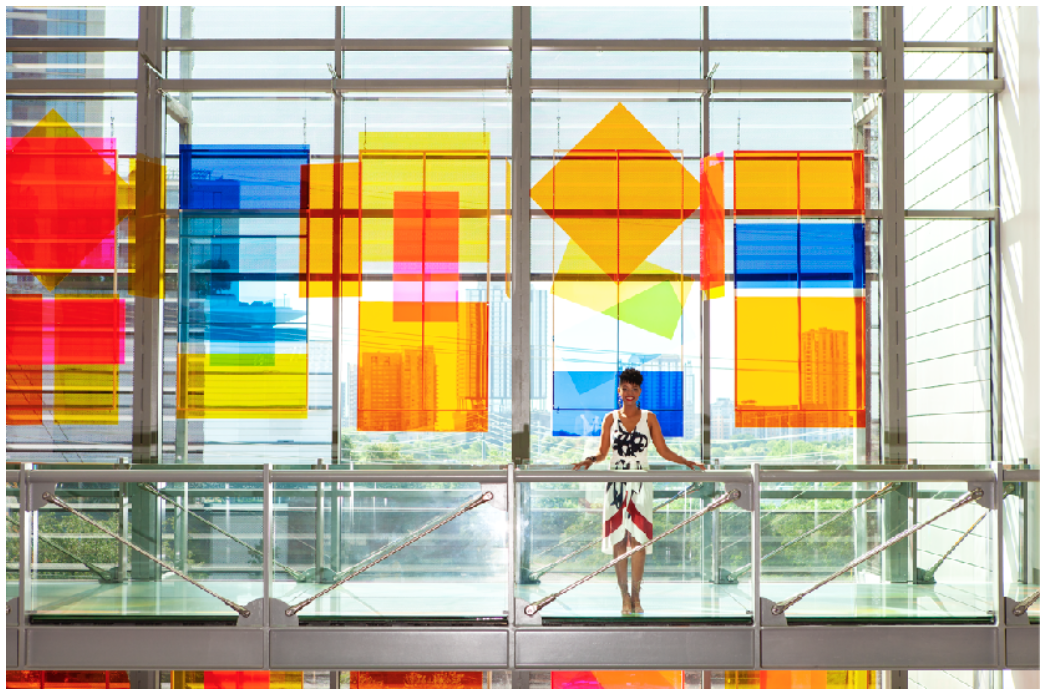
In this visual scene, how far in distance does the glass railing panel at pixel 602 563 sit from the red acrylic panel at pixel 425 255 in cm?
210

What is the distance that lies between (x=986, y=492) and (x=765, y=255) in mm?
2514

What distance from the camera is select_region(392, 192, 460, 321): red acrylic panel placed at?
21.0ft

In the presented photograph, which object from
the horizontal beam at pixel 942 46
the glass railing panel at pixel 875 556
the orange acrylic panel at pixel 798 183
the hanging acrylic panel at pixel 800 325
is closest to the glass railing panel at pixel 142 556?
the glass railing panel at pixel 875 556

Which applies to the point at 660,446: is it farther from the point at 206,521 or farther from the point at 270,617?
the point at 206,521

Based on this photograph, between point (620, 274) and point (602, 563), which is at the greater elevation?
point (620, 274)

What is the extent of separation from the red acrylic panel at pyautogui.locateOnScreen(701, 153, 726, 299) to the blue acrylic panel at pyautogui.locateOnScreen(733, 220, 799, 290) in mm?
118

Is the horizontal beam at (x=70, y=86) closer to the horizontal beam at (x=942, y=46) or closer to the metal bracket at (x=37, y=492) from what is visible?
the metal bracket at (x=37, y=492)

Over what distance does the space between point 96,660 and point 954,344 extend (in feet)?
Result: 20.2

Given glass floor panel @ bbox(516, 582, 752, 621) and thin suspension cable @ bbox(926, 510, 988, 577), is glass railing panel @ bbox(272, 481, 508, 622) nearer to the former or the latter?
glass floor panel @ bbox(516, 582, 752, 621)

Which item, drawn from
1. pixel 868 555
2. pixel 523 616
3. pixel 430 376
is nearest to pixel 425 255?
pixel 430 376

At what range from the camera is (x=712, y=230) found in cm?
644

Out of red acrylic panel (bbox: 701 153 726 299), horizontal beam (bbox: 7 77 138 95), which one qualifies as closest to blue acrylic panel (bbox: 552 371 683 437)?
red acrylic panel (bbox: 701 153 726 299)

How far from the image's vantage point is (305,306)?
6.44 metres

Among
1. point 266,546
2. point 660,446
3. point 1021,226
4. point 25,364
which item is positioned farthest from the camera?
point 25,364
